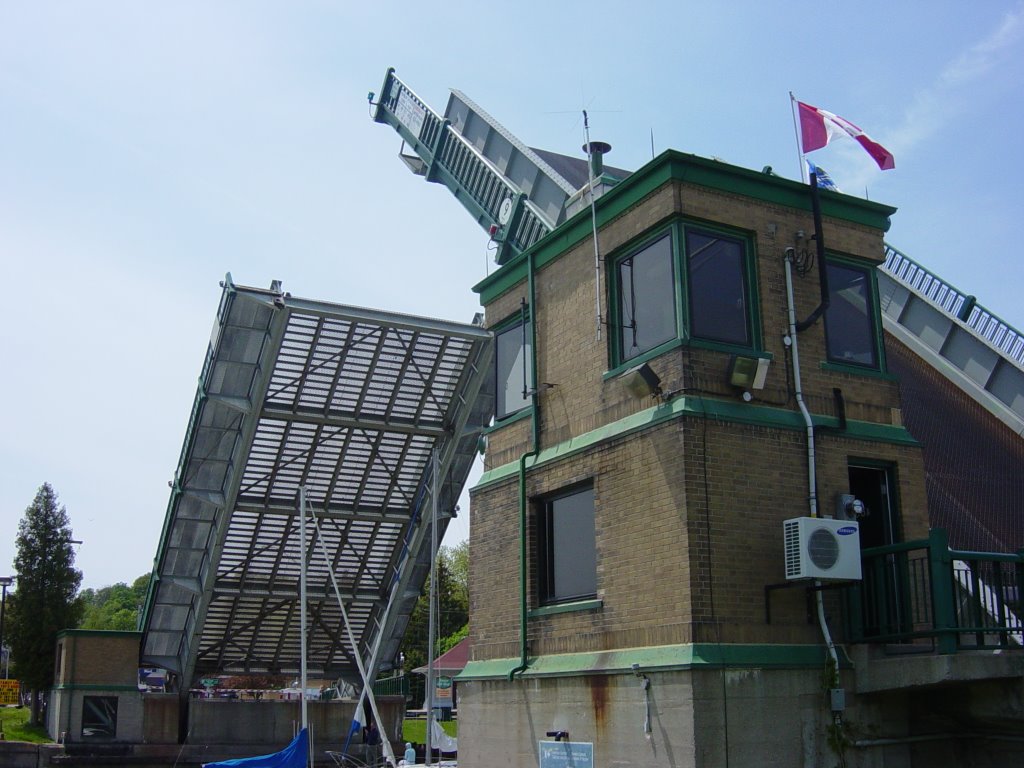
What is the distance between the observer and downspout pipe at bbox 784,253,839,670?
35.8 ft

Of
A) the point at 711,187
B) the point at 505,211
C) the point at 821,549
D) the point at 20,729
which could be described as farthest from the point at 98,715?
the point at 821,549

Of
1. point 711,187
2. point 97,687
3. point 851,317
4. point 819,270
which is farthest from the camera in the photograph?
point 97,687

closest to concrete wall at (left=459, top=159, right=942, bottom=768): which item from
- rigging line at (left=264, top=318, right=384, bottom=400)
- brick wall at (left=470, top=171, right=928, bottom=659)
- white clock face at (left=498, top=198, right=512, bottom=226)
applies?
brick wall at (left=470, top=171, right=928, bottom=659)

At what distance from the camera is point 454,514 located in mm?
26484

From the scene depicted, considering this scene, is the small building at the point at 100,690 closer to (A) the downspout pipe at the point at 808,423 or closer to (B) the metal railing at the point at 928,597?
(A) the downspout pipe at the point at 808,423

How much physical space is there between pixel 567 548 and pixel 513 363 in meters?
2.89

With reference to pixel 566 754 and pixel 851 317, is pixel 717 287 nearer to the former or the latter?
pixel 851 317

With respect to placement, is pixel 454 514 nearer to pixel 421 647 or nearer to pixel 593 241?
pixel 593 241

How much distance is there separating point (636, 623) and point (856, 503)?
2546mm

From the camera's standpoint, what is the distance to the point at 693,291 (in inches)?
462

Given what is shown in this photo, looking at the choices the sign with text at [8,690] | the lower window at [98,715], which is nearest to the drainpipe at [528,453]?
the lower window at [98,715]

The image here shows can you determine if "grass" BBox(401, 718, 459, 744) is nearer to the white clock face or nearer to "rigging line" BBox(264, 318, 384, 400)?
"rigging line" BBox(264, 318, 384, 400)

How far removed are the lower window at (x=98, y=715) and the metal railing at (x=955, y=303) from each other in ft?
68.1

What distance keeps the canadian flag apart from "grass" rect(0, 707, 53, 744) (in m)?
25.3
